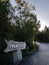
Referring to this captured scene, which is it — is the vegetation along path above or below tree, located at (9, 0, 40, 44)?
below

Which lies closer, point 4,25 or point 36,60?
point 4,25

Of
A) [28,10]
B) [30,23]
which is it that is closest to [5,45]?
[28,10]

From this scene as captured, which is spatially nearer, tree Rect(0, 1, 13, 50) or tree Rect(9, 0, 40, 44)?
tree Rect(0, 1, 13, 50)

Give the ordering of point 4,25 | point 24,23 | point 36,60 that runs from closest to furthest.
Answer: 1. point 4,25
2. point 36,60
3. point 24,23

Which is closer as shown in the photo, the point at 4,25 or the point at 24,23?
the point at 4,25

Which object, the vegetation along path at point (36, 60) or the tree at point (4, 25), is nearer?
the tree at point (4, 25)

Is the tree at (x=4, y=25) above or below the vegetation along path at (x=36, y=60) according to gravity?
above

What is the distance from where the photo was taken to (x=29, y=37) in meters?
33.3

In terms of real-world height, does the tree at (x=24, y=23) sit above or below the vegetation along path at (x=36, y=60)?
above

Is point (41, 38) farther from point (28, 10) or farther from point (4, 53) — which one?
point (4, 53)

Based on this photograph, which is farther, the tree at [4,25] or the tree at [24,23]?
the tree at [24,23]

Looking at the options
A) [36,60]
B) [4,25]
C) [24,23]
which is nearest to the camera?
[4,25]

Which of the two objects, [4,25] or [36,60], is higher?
[4,25]

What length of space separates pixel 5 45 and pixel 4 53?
646 mm
